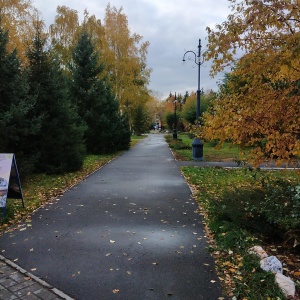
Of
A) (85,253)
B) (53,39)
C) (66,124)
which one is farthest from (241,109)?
(53,39)

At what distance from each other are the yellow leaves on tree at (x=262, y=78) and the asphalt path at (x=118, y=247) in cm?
178

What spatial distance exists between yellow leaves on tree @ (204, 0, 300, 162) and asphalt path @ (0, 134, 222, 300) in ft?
5.84

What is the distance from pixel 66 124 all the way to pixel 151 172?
145 inches

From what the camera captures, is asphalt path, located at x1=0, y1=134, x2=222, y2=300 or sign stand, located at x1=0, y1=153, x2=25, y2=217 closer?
asphalt path, located at x1=0, y1=134, x2=222, y2=300

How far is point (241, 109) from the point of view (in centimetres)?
439

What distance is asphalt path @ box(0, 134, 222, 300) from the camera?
3.40 metres

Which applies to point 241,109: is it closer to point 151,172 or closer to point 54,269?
point 54,269

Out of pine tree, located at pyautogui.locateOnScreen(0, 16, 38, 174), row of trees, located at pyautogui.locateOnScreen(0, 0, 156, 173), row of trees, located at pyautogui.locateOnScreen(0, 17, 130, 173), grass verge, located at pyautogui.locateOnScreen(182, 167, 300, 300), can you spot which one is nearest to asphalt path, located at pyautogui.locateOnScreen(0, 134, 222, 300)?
grass verge, located at pyautogui.locateOnScreen(182, 167, 300, 300)

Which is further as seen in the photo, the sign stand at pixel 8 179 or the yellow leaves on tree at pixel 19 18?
the yellow leaves on tree at pixel 19 18

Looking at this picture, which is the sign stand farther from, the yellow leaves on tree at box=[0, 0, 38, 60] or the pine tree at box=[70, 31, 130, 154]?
the yellow leaves on tree at box=[0, 0, 38, 60]

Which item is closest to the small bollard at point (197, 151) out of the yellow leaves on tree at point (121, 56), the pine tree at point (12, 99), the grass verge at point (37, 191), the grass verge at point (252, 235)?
the grass verge at point (37, 191)

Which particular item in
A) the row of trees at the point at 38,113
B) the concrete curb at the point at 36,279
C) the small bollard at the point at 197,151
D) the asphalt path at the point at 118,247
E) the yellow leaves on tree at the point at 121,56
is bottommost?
the asphalt path at the point at 118,247

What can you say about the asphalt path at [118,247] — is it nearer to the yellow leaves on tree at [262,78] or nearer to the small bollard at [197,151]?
the yellow leaves on tree at [262,78]

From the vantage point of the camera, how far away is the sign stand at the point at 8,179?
582 centimetres
